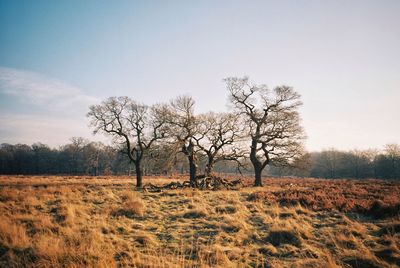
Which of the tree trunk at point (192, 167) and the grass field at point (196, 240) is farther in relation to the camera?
the tree trunk at point (192, 167)

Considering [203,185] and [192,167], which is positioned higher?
[192,167]

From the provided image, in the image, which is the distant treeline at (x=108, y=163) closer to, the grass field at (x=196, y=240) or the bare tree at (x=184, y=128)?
the bare tree at (x=184, y=128)

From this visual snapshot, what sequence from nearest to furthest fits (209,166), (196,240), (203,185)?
(196,240) → (203,185) → (209,166)

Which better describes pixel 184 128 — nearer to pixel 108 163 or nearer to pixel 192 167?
pixel 192 167

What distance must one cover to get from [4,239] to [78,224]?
2.46 metres

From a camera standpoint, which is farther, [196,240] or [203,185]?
[203,185]

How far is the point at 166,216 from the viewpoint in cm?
1075

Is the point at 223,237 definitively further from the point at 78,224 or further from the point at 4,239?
the point at 4,239

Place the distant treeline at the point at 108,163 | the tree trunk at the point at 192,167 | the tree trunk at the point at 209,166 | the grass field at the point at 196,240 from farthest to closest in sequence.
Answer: the distant treeline at the point at 108,163 < the tree trunk at the point at 209,166 < the tree trunk at the point at 192,167 < the grass field at the point at 196,240

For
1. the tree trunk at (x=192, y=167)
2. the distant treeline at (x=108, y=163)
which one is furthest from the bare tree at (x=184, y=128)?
the distant treeline at (x=108, y=163)

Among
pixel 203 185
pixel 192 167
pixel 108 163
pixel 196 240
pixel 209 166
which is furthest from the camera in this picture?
pixel 108 163

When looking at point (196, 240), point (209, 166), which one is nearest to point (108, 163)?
point (209, 166)

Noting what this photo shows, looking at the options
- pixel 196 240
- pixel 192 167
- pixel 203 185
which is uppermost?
pixel 192 167

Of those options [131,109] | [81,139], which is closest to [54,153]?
[81,139]
